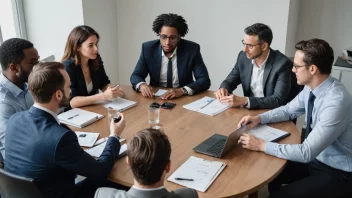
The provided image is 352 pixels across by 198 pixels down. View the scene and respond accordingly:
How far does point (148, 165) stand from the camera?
1.26 metres

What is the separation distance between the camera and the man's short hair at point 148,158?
1267 mm

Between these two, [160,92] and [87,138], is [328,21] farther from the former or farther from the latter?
[87,138]

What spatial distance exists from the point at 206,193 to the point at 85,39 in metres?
1.62

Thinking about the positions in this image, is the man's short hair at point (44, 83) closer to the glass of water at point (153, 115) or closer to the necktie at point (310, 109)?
the glass of water at point (153, 115)

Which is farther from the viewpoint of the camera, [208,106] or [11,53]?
[208,106]

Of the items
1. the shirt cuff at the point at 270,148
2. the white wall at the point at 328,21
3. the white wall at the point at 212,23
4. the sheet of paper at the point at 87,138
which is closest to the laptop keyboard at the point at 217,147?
the shirt cuff at the point at 270,148

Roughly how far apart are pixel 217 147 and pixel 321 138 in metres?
0.55

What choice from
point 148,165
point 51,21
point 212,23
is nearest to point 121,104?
point 148,165

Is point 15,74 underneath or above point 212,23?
underneath

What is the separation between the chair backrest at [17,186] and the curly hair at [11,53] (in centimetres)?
84

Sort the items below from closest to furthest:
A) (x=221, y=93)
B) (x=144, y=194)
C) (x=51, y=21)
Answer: (x=144, y=194), (x=221, y=93), (x=51, y=21)

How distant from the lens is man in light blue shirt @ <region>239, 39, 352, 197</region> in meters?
1.90

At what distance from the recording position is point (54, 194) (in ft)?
5.42

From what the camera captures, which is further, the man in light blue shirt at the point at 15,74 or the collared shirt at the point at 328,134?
the man in light blue shirt at the point at 15,74
